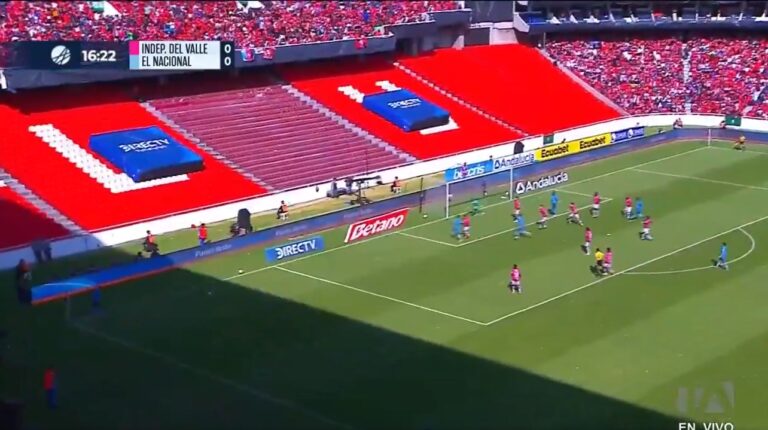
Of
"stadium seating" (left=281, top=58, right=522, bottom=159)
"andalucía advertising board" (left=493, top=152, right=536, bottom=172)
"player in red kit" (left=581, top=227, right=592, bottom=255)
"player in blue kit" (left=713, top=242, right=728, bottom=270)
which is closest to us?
"player in blue kit" (left=713, top=242, right=728, bottom=270)

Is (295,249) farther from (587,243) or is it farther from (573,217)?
(573,217)

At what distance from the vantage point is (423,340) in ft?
98.3

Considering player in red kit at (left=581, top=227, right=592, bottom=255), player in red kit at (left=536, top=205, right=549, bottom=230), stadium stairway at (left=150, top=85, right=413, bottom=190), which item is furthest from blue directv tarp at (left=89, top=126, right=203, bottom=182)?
player in red kit at (left=581, top=227, right=592, bottom=255)

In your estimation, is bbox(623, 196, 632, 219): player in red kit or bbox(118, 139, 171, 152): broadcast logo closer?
bbox(623, 196, 632, 219): player in red kit

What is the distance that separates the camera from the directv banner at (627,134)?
63.5 m

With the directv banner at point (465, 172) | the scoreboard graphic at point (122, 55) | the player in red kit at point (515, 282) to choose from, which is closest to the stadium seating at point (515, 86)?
the directv banner at point (465, 172)

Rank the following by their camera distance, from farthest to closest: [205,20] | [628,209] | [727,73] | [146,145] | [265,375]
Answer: [727,73] < [205,20] < [146,145] < [628,209] < [265,375]

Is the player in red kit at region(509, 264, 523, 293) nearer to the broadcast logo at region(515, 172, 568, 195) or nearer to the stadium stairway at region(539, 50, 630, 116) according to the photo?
the broadcast logo at region(515, 172, 568, 195)

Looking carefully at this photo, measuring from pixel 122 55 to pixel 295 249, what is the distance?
56.8 feet

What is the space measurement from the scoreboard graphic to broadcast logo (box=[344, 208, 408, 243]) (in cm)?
1555

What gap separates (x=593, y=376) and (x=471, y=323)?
534 cm

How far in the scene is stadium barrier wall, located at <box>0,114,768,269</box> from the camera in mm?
40469

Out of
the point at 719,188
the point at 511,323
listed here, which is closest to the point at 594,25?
the point at 719,188

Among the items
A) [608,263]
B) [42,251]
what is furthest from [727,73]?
[42,251]
